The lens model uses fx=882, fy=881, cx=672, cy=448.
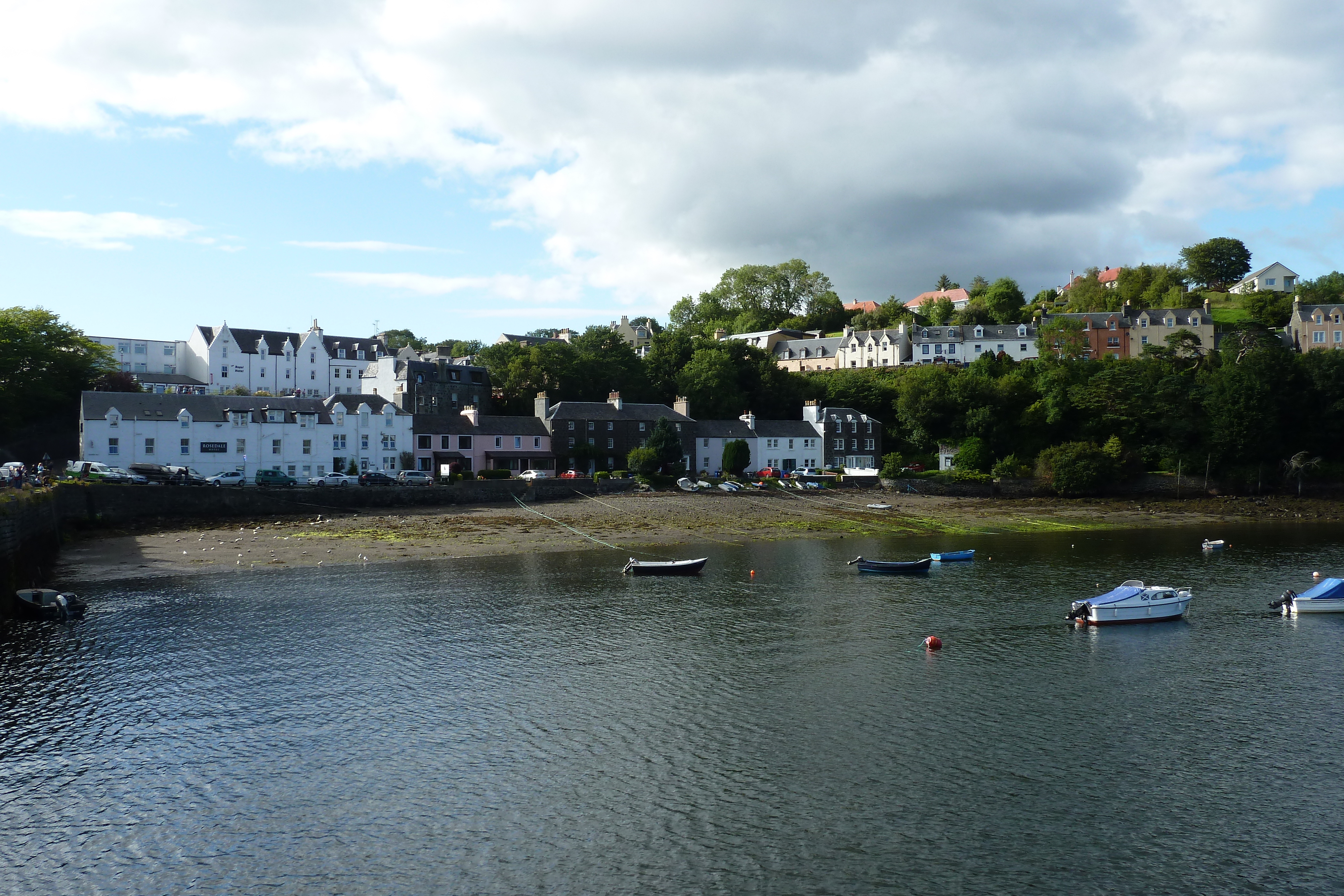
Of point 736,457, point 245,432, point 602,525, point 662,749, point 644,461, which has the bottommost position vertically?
point 662,749

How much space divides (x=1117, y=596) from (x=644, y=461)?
160 feet

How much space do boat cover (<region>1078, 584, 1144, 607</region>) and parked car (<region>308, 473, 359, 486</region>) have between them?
2173 inches

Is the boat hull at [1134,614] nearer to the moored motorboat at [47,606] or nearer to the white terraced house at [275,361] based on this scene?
the moored motorboat at [47,606]

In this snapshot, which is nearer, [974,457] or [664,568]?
[664,568]

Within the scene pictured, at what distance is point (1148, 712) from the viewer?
25594 millimetres

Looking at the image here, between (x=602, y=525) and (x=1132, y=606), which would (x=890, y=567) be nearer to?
(x=1132, y=606)

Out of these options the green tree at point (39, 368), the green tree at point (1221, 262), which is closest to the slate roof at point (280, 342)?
the green tree at point (39, 368)

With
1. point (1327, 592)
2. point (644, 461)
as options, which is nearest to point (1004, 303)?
point (644, 461)

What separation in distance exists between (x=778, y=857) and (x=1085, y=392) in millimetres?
89063

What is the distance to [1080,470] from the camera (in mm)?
84688

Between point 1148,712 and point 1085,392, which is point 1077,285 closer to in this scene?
point 1085,392

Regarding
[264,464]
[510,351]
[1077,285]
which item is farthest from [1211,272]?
[264,464]

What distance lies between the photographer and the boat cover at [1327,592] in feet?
A: 128

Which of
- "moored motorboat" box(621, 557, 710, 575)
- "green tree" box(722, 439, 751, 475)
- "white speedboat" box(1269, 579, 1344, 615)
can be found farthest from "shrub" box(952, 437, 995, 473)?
"moored motorboat" box(621, 557, 710, 575)
